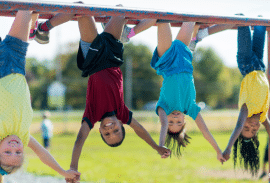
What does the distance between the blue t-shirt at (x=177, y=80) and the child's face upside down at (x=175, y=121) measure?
0.05 meters

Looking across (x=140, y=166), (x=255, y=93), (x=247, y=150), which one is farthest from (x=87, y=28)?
(x=140, y=166)

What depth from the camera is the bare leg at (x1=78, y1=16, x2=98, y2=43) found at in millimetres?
3544

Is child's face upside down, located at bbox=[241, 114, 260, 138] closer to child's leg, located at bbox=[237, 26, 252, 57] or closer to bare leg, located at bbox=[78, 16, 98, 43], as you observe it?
child's leg, located at bbox=[237, 26, 252, 57]

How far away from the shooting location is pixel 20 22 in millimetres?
3154

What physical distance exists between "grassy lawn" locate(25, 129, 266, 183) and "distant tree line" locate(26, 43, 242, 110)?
18583 millimetres

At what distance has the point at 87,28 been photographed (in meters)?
3.61

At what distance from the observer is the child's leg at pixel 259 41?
4609 mm

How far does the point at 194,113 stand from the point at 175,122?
25 cm

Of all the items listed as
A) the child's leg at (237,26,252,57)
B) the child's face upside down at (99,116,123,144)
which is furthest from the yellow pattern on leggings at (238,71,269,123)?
the child's face upside down at (99,116,123,144)

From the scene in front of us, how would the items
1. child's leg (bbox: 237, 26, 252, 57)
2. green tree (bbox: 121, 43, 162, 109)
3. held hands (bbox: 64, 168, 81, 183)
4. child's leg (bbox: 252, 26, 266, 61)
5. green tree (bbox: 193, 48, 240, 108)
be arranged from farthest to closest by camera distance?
green tree (bbox: 193, 48, 240, 108)
green tree (bbox: 121, 43, 162, 109)
child's leg (bbox: 252, 26, 266, 61)
child's leg (bbox: 237, 26, 252, 57)
held hands (bbox: 64, 168, 81, 183)

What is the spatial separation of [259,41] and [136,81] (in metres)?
36.7

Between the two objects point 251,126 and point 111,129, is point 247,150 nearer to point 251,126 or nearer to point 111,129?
point 251,126

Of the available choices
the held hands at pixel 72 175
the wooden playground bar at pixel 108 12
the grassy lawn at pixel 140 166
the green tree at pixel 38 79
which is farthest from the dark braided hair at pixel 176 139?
the green tree at pixel 38 79

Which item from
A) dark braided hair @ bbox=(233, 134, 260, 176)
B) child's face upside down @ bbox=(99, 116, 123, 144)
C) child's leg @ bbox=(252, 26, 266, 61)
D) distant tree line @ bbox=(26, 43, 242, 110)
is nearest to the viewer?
child's face upside down @ bbox=(99, 116, 123, 144)
